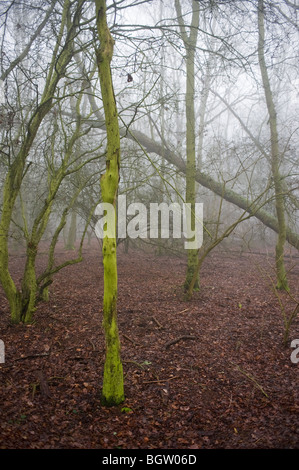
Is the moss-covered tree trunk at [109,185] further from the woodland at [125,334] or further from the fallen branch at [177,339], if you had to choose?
the fallen branch at [177,339]

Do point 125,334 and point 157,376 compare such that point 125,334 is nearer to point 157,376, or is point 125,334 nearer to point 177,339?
point 177,339

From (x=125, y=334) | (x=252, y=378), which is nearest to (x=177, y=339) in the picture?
(x=125, y=334)

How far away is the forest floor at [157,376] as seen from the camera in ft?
9.08

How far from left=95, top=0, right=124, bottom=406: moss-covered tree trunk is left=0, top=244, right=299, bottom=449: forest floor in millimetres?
484

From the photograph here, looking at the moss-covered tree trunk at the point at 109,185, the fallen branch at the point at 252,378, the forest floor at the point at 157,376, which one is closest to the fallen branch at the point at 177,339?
the forest floor at the point at 157,376

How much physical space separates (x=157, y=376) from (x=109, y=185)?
215 cm

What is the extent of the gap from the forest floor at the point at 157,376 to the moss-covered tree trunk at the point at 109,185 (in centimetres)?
48

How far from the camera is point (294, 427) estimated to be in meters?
2.79

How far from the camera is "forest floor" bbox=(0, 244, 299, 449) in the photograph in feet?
9.08

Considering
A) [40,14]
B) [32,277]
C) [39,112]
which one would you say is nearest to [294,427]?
[32,277]

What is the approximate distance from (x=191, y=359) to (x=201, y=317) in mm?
1387

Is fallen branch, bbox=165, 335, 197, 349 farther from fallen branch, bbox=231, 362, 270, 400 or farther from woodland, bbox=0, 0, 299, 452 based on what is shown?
fallen branch, bbox=231, 362, 270, 400

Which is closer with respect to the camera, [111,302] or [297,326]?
[111,302]

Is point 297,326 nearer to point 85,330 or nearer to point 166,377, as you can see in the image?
point 166,377
